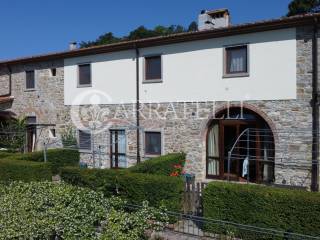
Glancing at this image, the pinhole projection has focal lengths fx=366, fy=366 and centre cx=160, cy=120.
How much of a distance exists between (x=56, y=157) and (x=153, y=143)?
14.2ft

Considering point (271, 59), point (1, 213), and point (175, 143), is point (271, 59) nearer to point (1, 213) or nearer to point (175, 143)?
point (175, 143)

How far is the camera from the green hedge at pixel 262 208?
7.44 metres

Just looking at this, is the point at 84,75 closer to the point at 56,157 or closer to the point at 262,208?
the point at 56,157

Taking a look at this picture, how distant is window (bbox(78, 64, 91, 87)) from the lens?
1831 centimetres

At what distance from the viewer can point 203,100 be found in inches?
569

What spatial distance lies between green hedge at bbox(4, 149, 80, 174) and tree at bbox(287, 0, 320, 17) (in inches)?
1228

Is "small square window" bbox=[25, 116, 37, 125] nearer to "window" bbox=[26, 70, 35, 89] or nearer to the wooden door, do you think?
"window" bbox=[26, 70, 35, 89]

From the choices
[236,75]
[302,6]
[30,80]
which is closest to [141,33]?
[302,6]

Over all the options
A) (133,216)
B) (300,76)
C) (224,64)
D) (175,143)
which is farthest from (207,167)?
(133,216)

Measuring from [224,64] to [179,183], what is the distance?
6.23 meters

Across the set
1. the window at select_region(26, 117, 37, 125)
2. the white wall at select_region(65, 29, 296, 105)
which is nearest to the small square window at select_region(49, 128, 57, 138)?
the window at select_region(26, 117, 37, 125)

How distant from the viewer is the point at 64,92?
19.2m

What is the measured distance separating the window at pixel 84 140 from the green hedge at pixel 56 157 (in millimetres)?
591

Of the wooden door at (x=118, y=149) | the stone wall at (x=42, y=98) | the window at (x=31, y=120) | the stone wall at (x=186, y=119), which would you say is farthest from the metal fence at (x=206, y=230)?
the window at (x=31, y=120)
